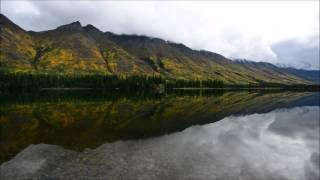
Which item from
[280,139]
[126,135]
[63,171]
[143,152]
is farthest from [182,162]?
[280,139]

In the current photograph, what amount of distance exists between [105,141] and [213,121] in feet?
141

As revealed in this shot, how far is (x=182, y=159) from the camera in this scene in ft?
157

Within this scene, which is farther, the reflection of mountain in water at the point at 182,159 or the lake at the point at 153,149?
the lake at the point at 153,149

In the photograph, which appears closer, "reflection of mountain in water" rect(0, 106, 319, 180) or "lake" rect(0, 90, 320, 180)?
"reflection of mountain in water" rect(0, 106, 319, 180)

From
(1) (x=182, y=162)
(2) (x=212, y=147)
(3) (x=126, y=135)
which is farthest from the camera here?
(3) (x=126, y=135)

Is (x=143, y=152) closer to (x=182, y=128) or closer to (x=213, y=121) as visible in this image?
(x=182, y=128)

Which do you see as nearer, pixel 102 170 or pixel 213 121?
pixel 102 170

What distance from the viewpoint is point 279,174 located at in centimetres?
4191

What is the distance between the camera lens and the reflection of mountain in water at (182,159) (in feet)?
131

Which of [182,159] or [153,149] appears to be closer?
[182,159]

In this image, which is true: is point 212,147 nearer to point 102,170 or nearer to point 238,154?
point 238,154

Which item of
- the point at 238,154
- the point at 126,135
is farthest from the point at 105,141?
the point at 238,154

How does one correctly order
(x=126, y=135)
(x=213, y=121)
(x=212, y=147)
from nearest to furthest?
(x=212, y=147) → (x=126, y=135) → (x=213, y=121)

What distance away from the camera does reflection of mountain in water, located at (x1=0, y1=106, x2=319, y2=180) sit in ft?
131
